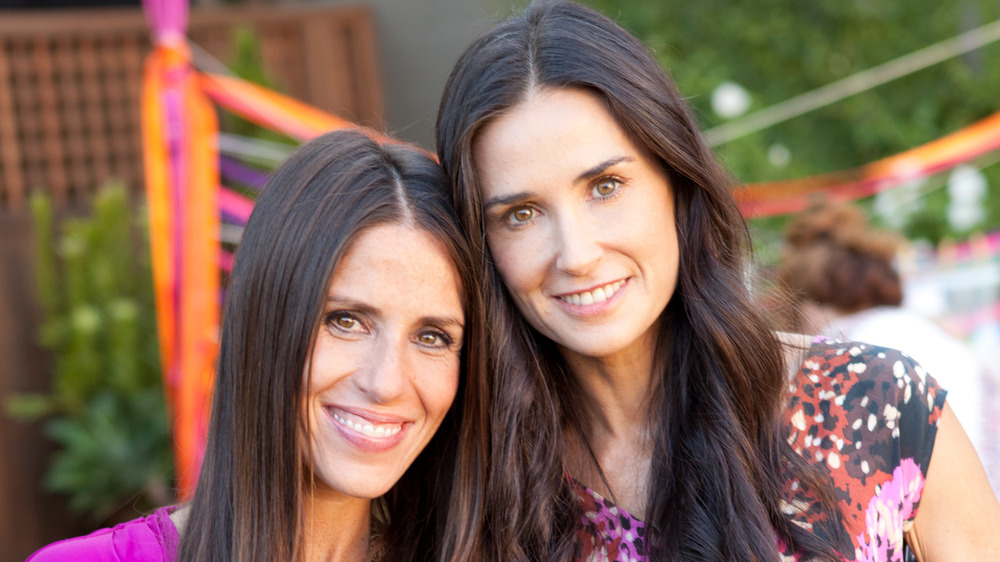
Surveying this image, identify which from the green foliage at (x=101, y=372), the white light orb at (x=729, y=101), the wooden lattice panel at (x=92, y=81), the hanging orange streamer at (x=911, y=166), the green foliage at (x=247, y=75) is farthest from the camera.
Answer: the white light orb at (x=729, y=101)

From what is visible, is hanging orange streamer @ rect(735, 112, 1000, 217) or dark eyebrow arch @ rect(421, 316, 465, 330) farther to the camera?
hanging orange streamer @ rect(735, 112, 1000, 217)

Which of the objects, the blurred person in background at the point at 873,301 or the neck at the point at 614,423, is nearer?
the neck at the point at 614,423

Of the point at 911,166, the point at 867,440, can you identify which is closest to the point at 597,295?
the point at 867,440

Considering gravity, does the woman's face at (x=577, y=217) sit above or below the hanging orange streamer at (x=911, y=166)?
below

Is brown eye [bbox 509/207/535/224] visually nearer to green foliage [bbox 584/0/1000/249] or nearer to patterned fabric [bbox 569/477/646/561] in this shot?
patterned fabric [bbox 569/477/646/561]

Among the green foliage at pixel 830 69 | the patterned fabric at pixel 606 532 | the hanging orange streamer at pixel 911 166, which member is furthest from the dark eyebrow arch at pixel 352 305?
the green foliage at pixel 830 69

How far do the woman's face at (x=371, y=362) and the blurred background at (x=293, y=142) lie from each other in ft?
9.01

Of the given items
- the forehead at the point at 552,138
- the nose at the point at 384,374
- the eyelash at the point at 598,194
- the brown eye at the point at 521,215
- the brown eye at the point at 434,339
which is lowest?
the nose at the point at 384,374

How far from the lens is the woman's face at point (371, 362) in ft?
5.43

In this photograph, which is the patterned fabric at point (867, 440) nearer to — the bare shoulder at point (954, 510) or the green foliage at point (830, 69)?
the bare shoulder at point (954, 510)

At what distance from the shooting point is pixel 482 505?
1.88 m

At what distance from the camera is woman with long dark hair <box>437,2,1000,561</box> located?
1732mm

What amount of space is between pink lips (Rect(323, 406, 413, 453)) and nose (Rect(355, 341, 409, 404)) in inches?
1.4

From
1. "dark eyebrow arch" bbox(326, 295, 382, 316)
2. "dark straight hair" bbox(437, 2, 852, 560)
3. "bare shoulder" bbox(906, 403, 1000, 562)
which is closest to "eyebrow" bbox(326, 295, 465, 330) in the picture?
"dark eyebrow arch" bbox(326, 295, 382, 316)
